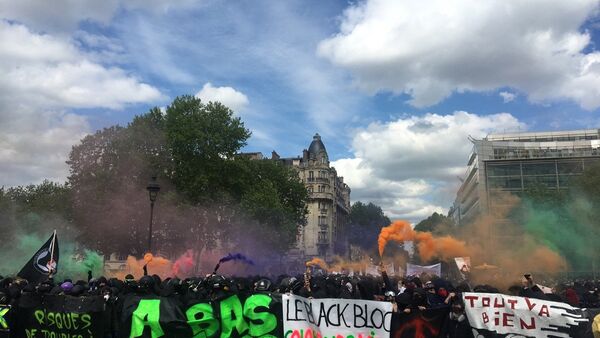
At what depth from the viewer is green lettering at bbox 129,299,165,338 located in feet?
25.8

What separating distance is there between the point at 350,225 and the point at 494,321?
409 feet

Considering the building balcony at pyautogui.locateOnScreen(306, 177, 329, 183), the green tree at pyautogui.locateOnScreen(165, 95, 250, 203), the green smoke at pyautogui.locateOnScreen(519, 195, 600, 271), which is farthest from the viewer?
the building balcony at pyautogui.locateOnScreen(306, 177, 329, 183)

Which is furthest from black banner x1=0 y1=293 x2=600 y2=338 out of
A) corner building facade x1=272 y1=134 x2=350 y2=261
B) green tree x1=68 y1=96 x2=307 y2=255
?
corner building facade x1=272 y1=134 x2=350 y2=261

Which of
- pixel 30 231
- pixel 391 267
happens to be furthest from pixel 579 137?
pixel 30 231

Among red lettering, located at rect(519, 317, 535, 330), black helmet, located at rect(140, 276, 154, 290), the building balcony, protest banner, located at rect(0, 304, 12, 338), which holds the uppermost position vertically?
the building balcony

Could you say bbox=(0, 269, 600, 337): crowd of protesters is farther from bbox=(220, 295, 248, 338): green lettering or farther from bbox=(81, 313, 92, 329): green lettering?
bbox=(81, 313, 92, 329): green lettering

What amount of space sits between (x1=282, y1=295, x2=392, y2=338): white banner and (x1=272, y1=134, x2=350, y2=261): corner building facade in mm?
87266

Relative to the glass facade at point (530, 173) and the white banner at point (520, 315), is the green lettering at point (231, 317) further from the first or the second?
the glass facade at point (530, 173)

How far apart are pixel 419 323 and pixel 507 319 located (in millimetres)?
1308

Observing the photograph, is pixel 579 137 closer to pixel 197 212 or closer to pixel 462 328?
pixel 197 212

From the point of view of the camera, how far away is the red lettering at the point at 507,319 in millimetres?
7383

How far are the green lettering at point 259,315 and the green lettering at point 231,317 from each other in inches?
4.5

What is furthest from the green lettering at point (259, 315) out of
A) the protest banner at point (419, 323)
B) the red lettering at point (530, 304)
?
the red lettering at point (530, 304)

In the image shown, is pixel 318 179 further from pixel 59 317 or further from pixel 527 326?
pixel 527 326
